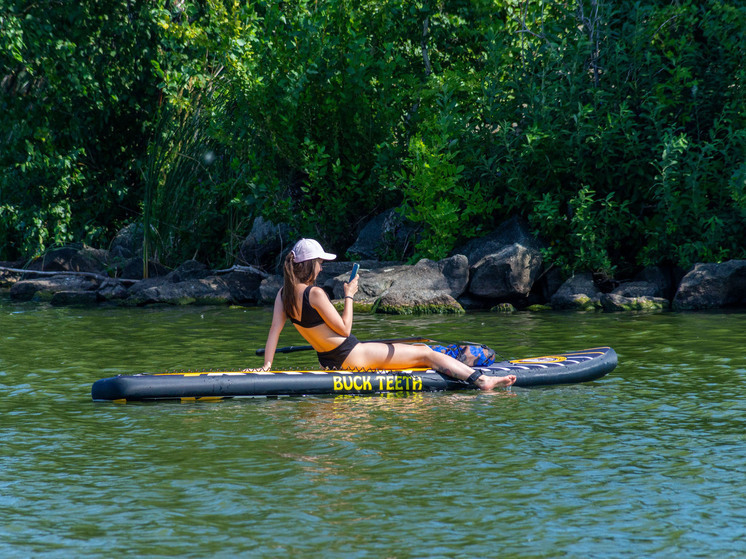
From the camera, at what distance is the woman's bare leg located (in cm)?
755

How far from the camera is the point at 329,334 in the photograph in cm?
745

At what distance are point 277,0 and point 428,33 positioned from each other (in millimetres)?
2817

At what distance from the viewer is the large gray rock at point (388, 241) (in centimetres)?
1658

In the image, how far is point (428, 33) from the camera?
1716cm

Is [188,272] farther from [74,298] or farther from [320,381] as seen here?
[320,381]

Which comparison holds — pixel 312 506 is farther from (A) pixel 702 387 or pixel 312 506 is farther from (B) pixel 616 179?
(B) pixel 616 179

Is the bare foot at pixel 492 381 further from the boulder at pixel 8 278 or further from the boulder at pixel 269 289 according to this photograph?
the boulder at pixel 8 278

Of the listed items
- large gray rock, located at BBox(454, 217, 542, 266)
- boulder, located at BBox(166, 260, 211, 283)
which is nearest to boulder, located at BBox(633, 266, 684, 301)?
large gray rock, located at BBox(454, 217, 542, 266)

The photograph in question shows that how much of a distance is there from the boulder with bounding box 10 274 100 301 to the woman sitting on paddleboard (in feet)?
34.5

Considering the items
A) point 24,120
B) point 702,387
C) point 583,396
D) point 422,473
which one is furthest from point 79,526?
point 24,120

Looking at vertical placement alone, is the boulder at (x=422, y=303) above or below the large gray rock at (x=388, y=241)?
→ below

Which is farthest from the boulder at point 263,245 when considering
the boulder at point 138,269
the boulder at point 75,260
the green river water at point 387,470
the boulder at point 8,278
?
the green river water at point 387,470

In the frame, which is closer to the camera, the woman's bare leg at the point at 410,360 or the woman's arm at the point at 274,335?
the woman's arm at the point at 274,335

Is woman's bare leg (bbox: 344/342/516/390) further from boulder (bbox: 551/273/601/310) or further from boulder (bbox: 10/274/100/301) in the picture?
boulder (bbox: 10/274/100/301)
